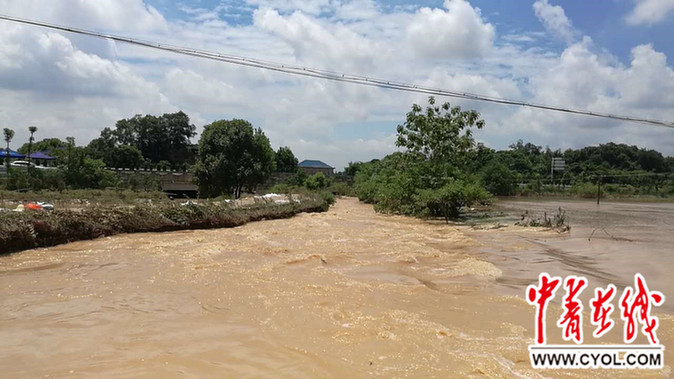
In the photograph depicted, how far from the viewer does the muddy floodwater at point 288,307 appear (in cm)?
458

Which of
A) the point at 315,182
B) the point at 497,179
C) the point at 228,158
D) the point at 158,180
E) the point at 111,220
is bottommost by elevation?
the point at 111,220

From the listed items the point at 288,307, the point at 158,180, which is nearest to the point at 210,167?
the point at 158,180

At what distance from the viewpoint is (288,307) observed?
6.57m

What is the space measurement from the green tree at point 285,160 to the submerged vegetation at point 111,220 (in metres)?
47.7

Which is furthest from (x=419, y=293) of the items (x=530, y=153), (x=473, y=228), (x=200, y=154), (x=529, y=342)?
(x=530, y=153)

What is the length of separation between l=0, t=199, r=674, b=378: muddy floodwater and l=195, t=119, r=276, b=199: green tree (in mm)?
20143

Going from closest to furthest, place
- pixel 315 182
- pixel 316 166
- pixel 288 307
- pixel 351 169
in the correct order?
pixel 288 307, pixel 315 182, pixel 351 169, pixel 316 166

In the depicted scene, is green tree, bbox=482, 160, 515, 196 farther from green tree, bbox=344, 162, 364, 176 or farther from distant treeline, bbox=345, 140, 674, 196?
green tree, bbox=344, 162, 364, 176

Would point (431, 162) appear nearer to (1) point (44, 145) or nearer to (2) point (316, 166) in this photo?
(1) point (44, 145)

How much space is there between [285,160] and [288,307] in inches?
2491

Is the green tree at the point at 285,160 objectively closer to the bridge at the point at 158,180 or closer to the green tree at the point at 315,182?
the green tree at the point at 315,182

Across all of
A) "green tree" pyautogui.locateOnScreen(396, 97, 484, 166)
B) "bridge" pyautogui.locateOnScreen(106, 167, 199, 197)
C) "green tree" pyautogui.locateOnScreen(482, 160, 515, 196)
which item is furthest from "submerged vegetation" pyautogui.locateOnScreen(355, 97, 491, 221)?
"green tree" pyautogui.locateOnScreen(482, 160, 515, 196)

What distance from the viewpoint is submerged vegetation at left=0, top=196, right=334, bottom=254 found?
11.1 meters

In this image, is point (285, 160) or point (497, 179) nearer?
point (497, 179)
